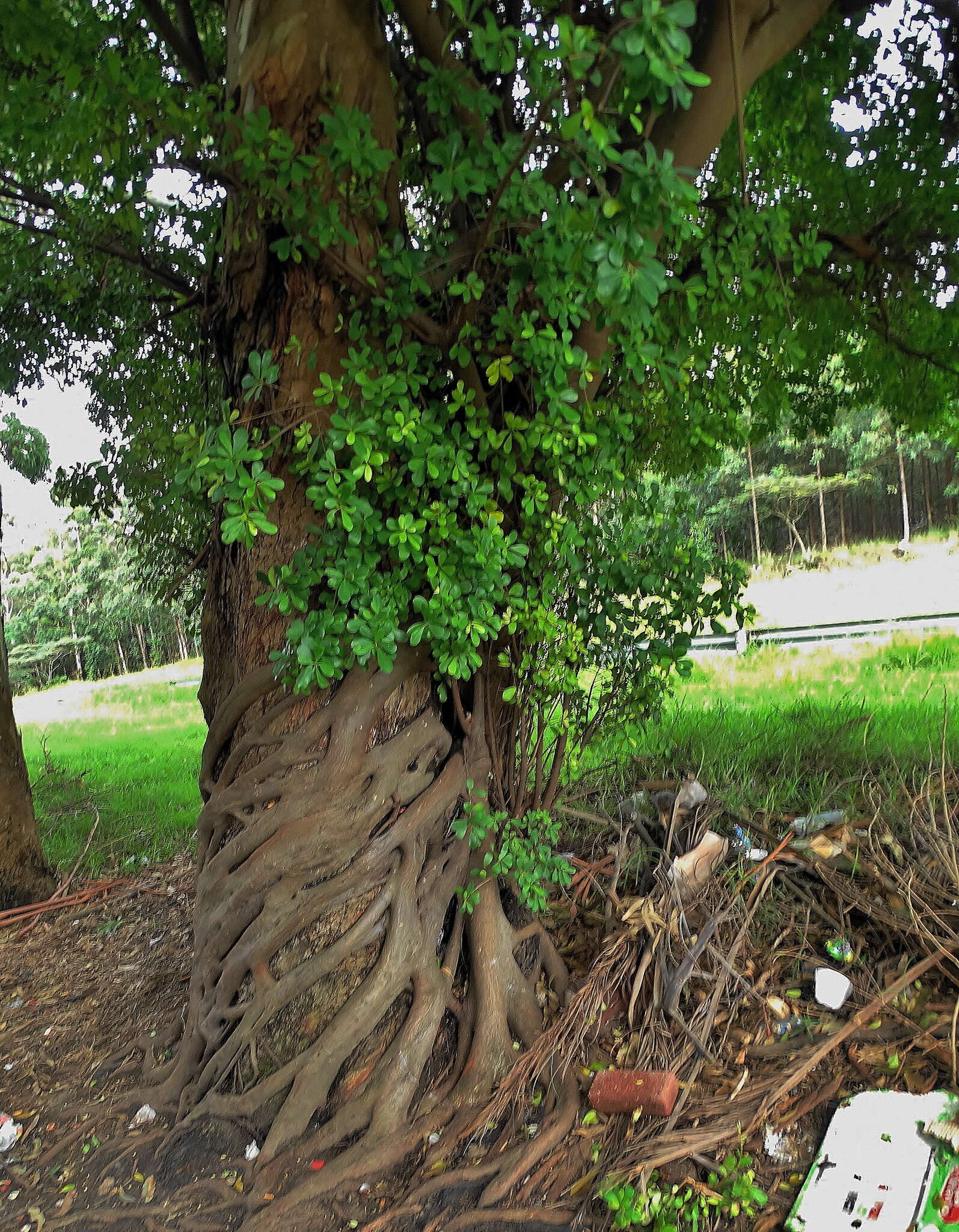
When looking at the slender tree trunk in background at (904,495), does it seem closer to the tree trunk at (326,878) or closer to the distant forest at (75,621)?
the tree trunk at (326,878)

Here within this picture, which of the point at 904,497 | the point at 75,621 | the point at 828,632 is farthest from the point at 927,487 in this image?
the point at 75,621

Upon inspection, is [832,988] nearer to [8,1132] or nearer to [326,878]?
[326,878]

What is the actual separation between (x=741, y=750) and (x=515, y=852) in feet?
6.67

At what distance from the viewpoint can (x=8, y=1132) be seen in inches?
130

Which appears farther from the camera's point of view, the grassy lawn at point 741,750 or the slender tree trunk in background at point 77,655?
the slender tree trunk in background at point 77,655

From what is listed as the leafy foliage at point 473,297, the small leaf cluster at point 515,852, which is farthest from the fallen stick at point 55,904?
the small leaf cluster at point 515,852

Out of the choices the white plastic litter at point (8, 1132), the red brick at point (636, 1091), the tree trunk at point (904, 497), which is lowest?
the white plastic litter at point (8, 1132)

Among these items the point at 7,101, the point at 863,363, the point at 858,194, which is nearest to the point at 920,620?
the point at 863,363

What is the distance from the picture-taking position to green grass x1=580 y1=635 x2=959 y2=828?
4.19m

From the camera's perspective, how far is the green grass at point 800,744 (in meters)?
4.19

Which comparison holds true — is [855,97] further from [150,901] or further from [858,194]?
[150,901]

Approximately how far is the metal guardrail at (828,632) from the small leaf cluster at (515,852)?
687 centimetres

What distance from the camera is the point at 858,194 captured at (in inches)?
189

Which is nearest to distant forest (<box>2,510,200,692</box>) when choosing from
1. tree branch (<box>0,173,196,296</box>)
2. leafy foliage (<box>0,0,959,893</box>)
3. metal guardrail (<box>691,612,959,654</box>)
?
metal guardrail (<box>691,612,959,654</box>)
